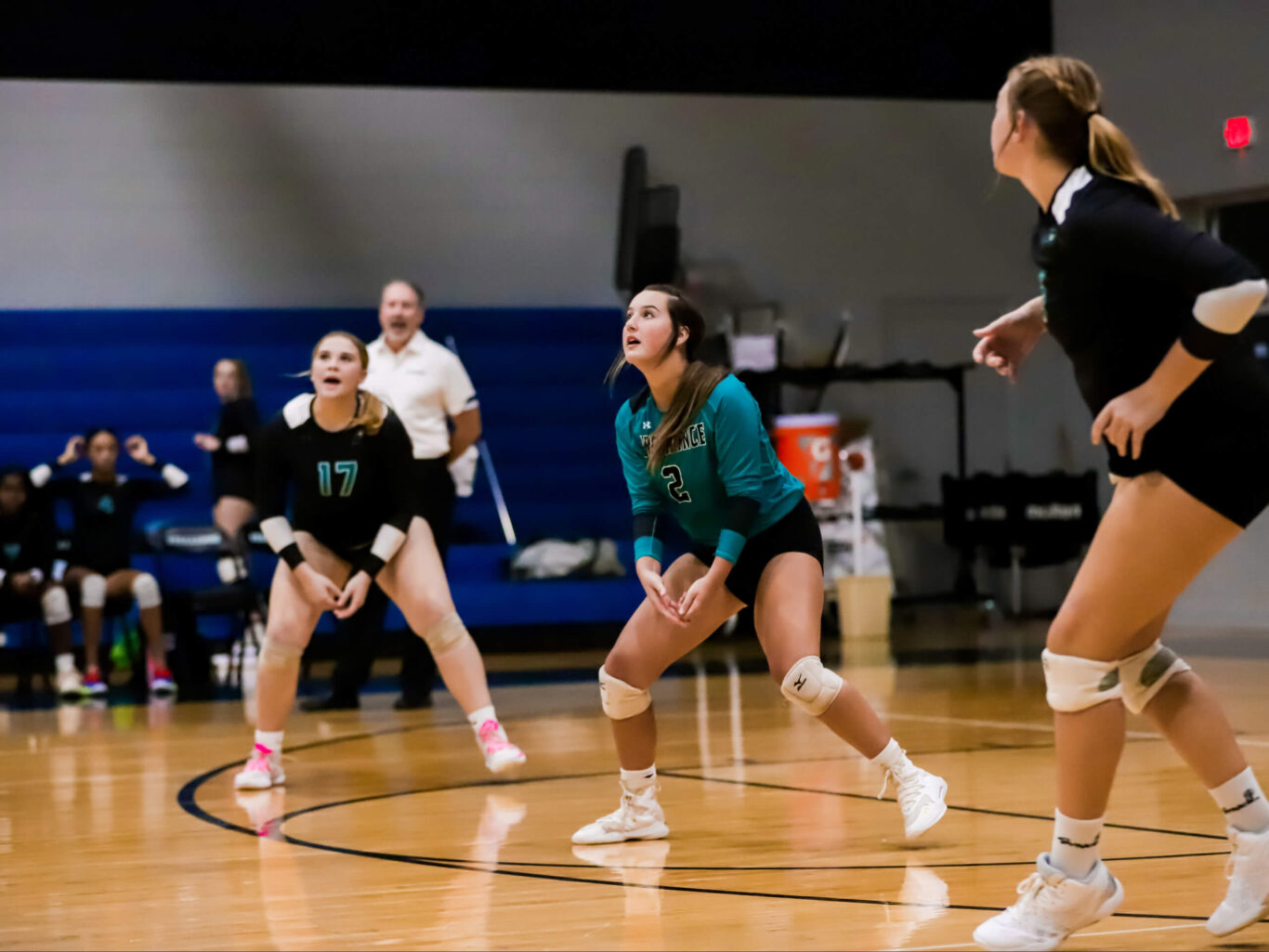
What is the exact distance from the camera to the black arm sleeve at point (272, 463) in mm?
4789

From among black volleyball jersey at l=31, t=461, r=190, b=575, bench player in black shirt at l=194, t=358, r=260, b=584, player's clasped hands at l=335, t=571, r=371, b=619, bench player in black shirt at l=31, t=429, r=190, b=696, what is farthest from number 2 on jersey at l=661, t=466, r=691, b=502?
bench player in black shirt at l=194, t=358, r=260, b=584

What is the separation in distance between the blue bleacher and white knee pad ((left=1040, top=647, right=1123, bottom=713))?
723 cm

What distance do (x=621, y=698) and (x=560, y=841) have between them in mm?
366

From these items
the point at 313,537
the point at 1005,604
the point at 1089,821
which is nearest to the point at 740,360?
the point at 1005,604

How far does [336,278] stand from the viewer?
11.1m

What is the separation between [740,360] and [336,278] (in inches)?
112

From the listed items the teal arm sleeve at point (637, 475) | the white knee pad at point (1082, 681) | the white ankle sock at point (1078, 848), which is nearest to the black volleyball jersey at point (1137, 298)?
the white knee pad at point (1082, 681)

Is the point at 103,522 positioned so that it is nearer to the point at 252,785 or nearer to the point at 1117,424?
the point at 252,785

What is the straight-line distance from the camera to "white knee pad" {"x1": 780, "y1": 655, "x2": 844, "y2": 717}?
345cm

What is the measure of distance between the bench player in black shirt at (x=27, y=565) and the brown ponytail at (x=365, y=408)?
12.6 feet

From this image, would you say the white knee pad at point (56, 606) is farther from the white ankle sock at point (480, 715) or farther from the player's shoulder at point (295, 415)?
the white ankle sock at point (480, 715)

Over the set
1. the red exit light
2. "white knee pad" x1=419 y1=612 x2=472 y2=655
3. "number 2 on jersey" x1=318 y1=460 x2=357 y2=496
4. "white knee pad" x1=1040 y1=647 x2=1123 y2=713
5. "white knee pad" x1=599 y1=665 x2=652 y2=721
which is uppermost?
the red exit light

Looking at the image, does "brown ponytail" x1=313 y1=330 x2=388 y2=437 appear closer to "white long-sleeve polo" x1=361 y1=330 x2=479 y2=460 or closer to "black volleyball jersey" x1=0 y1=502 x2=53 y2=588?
"white long-sleeve polo" x1=361 y1=330 x2=479 y2=460

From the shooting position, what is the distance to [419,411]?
6770 millimetres
